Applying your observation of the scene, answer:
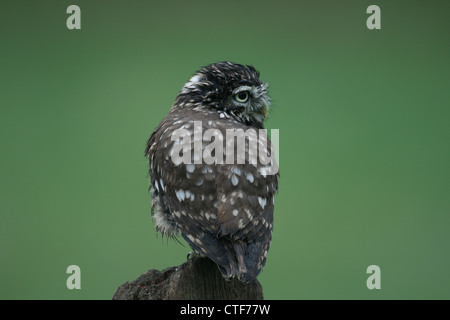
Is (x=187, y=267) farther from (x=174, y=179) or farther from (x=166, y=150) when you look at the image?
(x=166, y=150)

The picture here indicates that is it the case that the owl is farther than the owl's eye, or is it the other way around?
the owl's eye

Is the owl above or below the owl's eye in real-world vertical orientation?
below

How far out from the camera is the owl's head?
10.5ft

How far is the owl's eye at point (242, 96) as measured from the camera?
324 centimetres

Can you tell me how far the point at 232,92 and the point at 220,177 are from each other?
764 millimetres

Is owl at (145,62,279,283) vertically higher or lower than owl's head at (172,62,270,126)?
lower

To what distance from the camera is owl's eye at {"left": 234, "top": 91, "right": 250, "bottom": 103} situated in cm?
324

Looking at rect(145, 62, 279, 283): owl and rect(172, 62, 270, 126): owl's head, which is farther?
rect(172, 62, 270, 126): owl's head

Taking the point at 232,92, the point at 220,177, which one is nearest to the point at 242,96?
the point at 232,92

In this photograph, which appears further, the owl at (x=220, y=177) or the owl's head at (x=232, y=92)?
the owl's head at (x=232, y=92)

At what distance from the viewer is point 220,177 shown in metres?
2.66

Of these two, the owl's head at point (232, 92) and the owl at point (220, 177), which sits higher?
the owl's head at point (232, 92)

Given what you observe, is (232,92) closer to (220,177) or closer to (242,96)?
(242,96)

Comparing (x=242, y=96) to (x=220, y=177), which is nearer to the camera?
(x=220, y=177)
